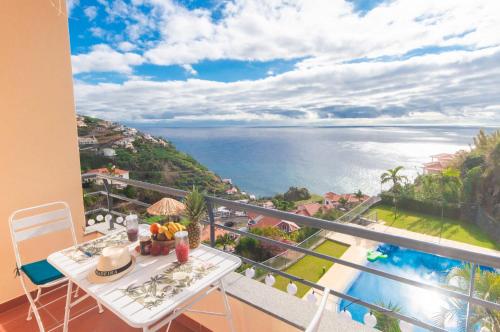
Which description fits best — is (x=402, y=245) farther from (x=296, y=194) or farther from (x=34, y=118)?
(x=296, y=194)

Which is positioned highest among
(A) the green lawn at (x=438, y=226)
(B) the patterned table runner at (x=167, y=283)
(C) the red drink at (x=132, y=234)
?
(C) the red drink at (x=132, y=234)

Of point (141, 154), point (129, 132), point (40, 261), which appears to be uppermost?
point (129, 132)

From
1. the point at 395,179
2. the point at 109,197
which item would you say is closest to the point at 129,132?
the point at 109,197

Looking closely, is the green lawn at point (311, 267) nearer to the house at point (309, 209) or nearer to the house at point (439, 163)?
the house at point (309, 209)

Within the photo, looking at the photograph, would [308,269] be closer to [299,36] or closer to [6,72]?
[6,72]

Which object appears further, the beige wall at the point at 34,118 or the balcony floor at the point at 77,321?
the beige wall at the point at 34,118

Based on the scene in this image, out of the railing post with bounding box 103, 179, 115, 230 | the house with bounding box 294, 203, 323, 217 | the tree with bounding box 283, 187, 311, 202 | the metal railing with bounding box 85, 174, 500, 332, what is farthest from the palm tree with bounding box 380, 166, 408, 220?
the metal railing with bounding box 85, 174, 500, 332

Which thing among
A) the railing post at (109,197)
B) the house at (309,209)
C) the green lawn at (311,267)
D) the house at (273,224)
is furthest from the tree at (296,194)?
the railing post at (109,197)
